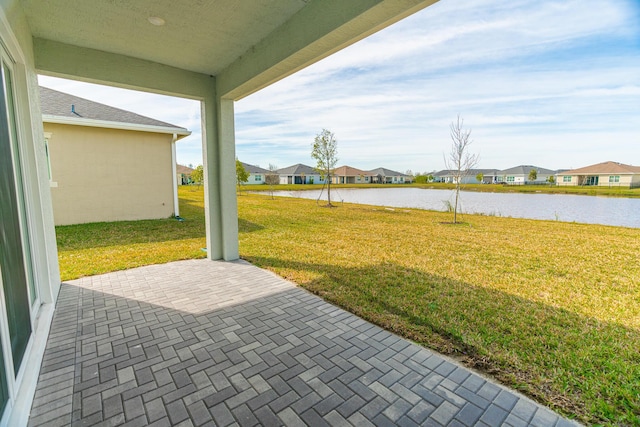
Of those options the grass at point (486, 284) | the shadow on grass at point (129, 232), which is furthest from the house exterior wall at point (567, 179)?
the shadow on grass at point (129, 232)

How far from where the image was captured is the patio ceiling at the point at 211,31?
8.58 ft

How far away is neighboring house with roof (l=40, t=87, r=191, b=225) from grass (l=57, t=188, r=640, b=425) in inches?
38.8

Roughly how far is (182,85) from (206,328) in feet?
12.5

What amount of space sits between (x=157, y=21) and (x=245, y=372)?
12.1 ft

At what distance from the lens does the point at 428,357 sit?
2480mm

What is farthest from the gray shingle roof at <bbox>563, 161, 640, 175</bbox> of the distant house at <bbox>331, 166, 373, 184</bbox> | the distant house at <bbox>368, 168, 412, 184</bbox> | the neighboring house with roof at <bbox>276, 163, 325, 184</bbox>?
the neighboring house with roof at <bbox>276, 163, 325, 184</bbox>

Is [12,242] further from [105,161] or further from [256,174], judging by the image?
[256,174]

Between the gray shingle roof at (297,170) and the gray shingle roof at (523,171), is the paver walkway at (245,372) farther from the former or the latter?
the gray shingle roof at (523,171)

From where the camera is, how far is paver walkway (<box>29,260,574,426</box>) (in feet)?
6.01

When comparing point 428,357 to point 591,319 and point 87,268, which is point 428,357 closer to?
point 591,319

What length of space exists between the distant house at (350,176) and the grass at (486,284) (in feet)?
163

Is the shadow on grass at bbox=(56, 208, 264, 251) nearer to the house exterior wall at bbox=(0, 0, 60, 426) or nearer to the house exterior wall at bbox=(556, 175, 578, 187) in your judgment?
the house exterior wall at bbox=(0, 0, 60, 426)

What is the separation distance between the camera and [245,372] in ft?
7.40

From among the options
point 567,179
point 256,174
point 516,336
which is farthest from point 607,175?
point 256,174
